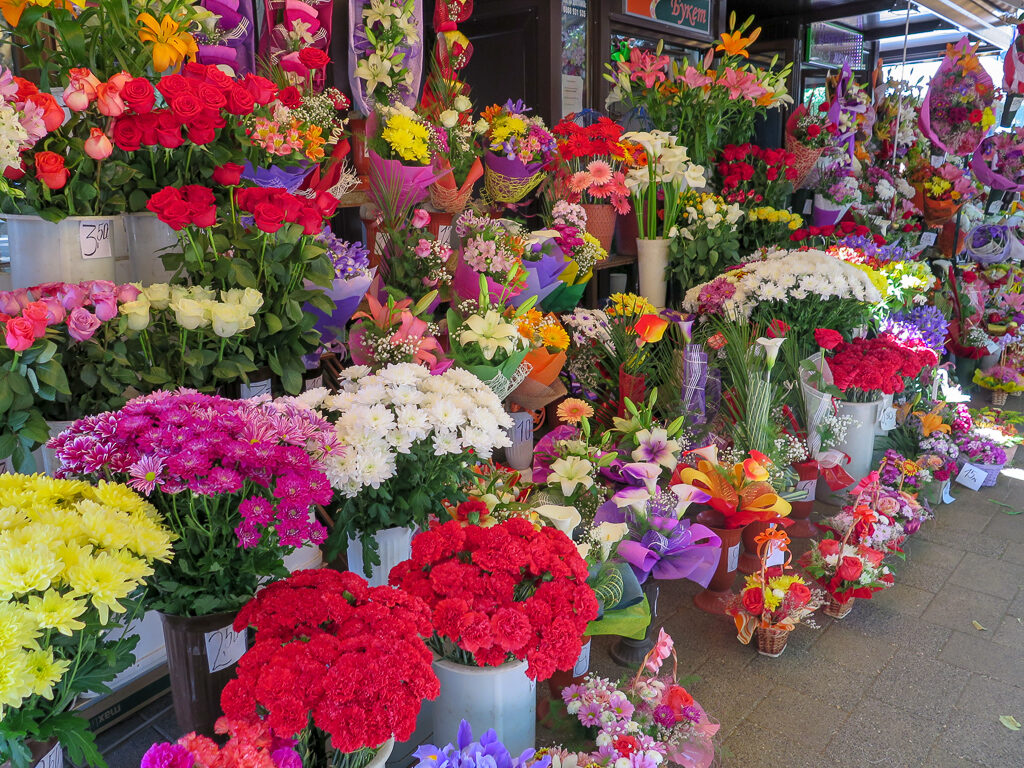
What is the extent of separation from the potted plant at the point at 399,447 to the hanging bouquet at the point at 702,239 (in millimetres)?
2234

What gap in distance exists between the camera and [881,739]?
83.0 inches

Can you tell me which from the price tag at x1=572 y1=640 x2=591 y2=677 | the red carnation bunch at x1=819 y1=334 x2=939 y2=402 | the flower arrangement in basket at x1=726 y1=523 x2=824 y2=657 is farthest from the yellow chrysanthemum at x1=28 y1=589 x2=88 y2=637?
the red carnation bunch at x1=819 y1=334 x2=939 y2=402

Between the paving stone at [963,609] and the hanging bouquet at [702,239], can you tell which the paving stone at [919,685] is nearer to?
the paving stone at [963,609]

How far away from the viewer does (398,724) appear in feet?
3.87

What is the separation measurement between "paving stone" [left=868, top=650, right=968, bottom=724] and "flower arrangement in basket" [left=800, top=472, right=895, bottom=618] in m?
0.24

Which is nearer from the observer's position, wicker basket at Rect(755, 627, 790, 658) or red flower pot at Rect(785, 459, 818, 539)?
wicker basket at Rect(755, 627, 790, 658)

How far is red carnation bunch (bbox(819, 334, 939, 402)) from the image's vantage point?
342cm

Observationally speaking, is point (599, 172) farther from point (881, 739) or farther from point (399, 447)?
point (881, 739)

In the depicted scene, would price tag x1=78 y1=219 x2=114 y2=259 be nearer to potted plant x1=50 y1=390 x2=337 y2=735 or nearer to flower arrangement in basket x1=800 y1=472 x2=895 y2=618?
potted plant x1=50 y1=390 x2=337 y2=735

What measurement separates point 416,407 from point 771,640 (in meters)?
1.46

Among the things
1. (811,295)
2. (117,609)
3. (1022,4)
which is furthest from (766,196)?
(117,609)

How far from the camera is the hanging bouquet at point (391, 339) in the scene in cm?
212

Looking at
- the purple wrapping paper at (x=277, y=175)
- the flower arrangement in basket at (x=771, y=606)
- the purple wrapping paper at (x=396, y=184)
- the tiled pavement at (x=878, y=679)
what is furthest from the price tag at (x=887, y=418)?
the purple wrapping paper at (x=277, y=175)

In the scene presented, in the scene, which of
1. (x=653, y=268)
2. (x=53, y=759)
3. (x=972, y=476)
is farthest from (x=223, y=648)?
(x=972, y=476)
